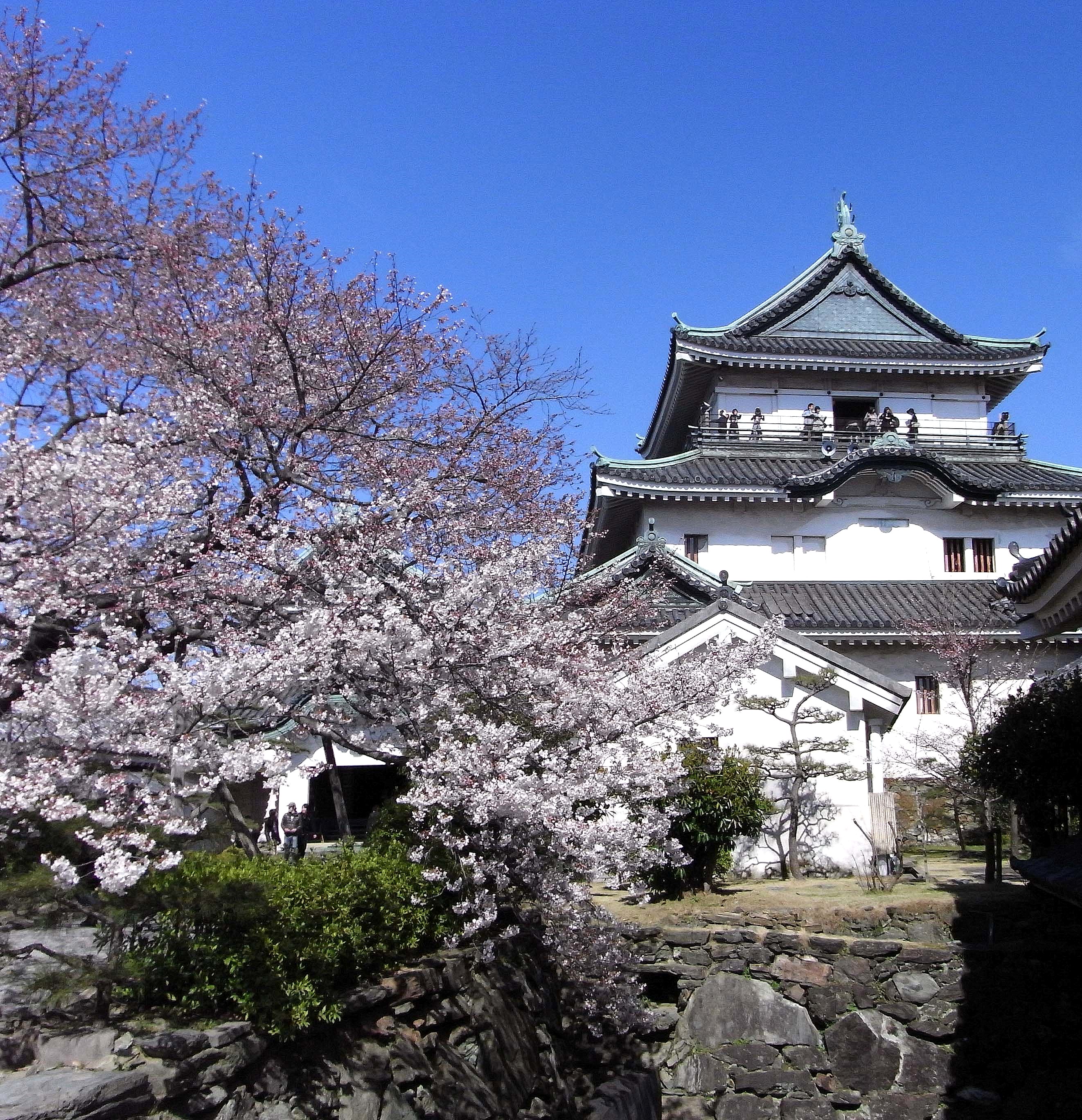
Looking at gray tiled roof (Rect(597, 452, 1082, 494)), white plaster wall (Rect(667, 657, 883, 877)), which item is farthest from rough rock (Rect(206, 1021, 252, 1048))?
gray tiled roof (Rect(597, 452, 1082, 494))

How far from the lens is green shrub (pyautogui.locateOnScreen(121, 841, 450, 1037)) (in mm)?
5820

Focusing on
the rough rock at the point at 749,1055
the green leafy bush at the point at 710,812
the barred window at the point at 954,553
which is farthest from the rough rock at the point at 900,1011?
the barred window at the point at 954,553

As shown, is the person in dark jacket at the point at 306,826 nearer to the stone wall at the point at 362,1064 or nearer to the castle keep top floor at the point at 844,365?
the stone wall at the point at 362,1064

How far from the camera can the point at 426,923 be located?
7711 millimetres

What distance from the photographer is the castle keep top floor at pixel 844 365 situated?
93.0 feet

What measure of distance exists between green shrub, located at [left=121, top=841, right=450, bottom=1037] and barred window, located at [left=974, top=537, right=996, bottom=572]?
25.0 metres

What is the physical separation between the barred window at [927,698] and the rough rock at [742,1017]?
48.7 ft

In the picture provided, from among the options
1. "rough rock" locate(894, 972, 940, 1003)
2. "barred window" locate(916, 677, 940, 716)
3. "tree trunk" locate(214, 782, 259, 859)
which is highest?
"barred window" locate(916, 677, 940, 716)

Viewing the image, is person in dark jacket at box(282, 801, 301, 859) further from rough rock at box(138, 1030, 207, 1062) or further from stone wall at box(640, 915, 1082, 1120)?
rough rock at box(138, 1030, 207, 1062)

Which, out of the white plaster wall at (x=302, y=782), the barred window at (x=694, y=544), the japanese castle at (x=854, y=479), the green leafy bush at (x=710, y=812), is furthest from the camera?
the barred window at (x=694, y=544)

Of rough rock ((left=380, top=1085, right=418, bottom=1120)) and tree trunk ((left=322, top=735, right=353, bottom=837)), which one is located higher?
tree trunk ((left=322, top=735, right=353, bottom=837))

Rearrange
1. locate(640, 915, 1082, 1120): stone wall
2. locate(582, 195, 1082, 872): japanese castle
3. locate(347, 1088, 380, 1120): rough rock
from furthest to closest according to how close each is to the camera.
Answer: locate(582, 195, 1082, 872): japanese castle, locate(640, 915, 1082, 1120): stone wall, locate(347, 1088, 380, 1120): rough rock

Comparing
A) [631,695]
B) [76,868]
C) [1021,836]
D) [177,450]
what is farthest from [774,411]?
[76,868]

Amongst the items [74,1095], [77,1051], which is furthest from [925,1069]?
[74,1095]
